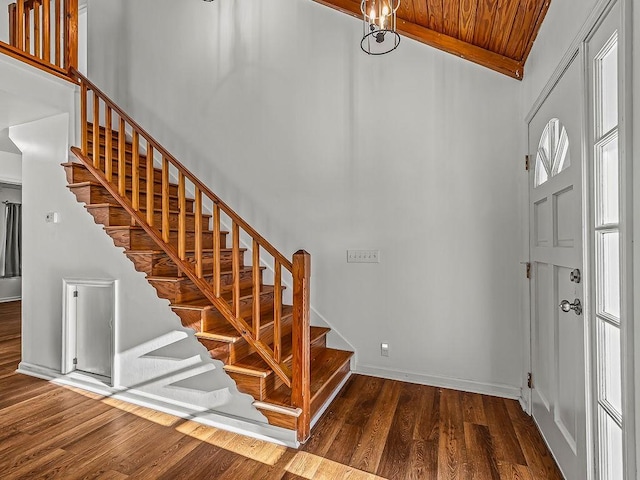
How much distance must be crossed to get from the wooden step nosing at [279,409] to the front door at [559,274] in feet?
4.53

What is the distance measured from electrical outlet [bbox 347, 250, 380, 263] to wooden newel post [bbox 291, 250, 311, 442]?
39.1 inches

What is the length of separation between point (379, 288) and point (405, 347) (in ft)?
1.76

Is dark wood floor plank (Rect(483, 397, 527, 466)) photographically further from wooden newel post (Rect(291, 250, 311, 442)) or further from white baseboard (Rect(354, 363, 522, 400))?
wooden newel post (Rect(291, 250, 311, 442))

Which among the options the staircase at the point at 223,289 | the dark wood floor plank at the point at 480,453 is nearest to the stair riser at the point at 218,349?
the staircase at the point at 223,289

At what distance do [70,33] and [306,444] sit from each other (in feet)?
12.8

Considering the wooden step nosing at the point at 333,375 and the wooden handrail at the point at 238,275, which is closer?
the wooden handrail at the point at 238,275

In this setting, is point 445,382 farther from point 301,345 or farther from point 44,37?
point 44,37

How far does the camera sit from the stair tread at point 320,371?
2066 millimetres

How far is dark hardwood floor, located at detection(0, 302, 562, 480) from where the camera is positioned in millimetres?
1737

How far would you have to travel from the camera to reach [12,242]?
21.7 feet

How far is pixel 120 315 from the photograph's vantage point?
253cm

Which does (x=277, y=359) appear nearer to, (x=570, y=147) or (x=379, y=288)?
(x=379, y=288)

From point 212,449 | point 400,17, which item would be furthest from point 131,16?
point 212,449

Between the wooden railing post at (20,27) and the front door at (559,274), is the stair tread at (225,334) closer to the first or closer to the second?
the front door at (559,274)
